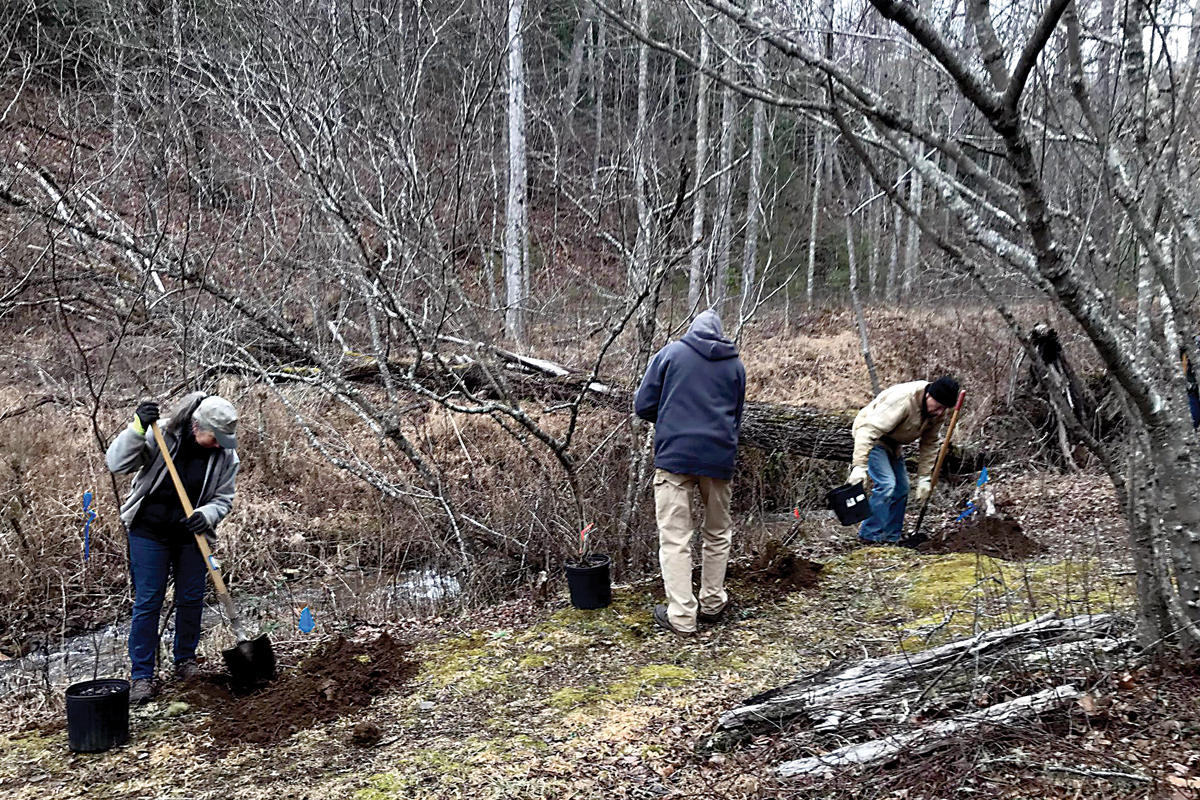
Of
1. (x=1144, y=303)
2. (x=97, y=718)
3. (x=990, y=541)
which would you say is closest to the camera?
(x=1144, y=303)

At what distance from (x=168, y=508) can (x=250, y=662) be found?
2.97 feet

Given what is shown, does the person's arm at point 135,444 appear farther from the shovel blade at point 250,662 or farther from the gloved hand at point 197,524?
the shovel blade at point 250,662

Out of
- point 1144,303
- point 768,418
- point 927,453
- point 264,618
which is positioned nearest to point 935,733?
point 1144,303

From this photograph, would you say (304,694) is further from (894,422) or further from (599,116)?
(599,116)

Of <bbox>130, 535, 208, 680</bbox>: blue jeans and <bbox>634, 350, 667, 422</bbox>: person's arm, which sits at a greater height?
<bbox>634, 350, 667, 422</bbox>: person's arm

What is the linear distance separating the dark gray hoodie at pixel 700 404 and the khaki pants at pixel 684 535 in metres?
0.12

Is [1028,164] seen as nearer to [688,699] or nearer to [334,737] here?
[688,699]

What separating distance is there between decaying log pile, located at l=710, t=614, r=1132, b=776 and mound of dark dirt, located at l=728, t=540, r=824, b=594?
1926mm

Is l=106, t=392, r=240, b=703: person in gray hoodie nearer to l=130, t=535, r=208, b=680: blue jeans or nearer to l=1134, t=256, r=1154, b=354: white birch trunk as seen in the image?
l=130, t=535, r=208, b=680: blue jeans

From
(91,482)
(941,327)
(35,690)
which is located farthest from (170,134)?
(941,327)

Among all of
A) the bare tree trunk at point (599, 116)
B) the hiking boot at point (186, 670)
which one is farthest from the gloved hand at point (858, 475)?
the hiking boot at point (186, 670)

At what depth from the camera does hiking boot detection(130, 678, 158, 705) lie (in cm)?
439

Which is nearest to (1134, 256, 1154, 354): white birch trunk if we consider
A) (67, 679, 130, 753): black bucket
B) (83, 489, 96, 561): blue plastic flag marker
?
(67, 679, 130, 753): black bucket

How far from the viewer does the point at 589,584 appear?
17.4 ft
